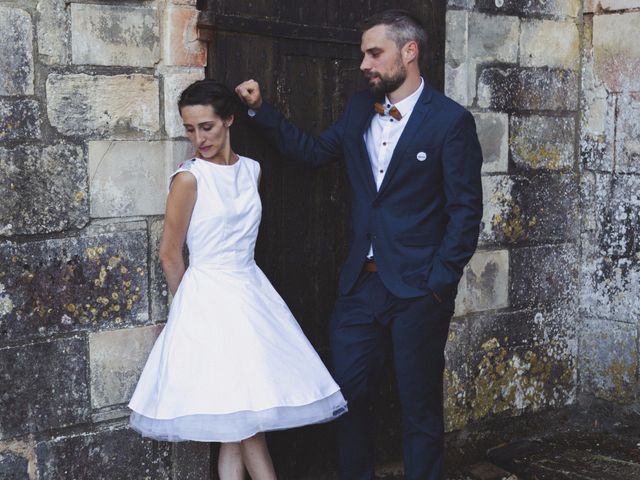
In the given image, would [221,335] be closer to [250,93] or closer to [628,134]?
[250,93]

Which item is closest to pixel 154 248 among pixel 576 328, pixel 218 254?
pixel 218 254

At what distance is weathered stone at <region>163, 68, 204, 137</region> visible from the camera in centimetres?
353

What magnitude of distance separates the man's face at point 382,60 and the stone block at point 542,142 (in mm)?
1306

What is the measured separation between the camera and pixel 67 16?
3.29 meters

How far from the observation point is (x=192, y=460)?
372cm

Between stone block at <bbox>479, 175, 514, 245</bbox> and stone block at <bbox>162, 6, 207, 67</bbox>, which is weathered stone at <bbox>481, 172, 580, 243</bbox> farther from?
stone block at <bbox>162, 6, 207, 67</bbox>

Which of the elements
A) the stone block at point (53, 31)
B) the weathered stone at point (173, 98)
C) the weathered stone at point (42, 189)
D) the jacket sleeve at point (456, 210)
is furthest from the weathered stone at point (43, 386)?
the jacket sleeve at point (456, 210)

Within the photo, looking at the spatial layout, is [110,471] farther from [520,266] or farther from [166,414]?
[520,266]

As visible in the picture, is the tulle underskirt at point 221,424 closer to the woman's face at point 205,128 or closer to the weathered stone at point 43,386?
the weathered stone at point 43,386

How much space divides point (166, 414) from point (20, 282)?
0.67 m

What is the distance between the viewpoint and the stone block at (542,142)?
4777mm

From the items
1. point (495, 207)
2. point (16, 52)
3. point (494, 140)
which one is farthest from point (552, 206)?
point (16, 52)

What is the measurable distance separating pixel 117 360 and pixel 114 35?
1.16 m

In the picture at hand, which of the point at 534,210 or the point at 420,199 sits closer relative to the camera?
the point at 420,199
